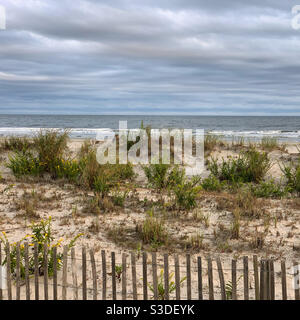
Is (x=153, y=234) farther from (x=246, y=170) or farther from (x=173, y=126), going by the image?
(x=173, y=126)

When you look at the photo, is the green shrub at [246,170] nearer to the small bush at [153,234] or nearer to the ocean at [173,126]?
the small bush at [153,234]

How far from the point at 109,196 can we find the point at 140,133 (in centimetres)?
424

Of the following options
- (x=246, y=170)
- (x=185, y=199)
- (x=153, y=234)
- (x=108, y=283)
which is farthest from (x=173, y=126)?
(x=108, y=283)

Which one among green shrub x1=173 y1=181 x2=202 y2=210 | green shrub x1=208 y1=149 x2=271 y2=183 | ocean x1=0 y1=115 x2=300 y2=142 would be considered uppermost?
ocean x1=0 y1=115 x2=300 y2=142

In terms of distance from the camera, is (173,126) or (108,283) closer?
(108,283)

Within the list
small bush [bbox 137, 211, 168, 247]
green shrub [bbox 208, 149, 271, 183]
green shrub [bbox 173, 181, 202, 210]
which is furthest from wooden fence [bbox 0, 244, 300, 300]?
green shrub [bbox 208, 149, 271, 183]

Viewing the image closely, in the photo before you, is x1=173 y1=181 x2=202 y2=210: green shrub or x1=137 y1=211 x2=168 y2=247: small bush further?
x1=173 y1=181 x2=202 y2=210: green shrub

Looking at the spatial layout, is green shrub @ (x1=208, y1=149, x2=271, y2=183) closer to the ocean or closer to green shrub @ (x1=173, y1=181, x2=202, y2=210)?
green shrub @ (x1=173, y1=181, x2=202, y2=210)

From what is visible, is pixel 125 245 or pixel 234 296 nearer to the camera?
pixel 234 296

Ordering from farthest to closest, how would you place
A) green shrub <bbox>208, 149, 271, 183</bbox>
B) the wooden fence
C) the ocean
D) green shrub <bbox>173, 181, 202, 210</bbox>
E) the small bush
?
the ocean → green shrub <bbox>208, 149, 271, 183</bbox> → green shrub <bbox>173, 181, 202, 210</bbox> → the small bush → the wooden fence

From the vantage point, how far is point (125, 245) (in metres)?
5.20
